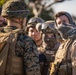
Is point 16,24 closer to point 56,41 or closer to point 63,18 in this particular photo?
point 56,41

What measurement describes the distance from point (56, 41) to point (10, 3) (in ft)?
6.58

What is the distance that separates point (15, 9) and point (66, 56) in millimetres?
1205

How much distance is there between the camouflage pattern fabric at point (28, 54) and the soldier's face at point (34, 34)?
2.61 meters

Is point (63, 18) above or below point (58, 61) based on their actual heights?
above

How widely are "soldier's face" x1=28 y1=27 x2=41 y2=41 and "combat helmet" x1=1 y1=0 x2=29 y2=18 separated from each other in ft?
8.05

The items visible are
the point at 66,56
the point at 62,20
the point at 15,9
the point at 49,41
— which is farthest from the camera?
the point at 62,20

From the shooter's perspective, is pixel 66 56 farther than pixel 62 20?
No

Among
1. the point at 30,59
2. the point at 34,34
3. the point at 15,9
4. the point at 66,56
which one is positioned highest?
the point at 15,9

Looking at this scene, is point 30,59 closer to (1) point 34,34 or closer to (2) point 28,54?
(2) point 28,54

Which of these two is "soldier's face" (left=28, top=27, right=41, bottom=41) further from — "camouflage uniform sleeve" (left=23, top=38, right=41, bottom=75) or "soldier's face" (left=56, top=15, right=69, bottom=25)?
"camouflage uniform sleeve" (left=23, top=38, right=41, bottom=75)

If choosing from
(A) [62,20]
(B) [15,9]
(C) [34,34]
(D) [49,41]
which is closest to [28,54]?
(B) [15,9]

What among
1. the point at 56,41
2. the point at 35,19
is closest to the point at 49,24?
the point at 56,41

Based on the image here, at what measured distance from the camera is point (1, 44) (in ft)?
19.1

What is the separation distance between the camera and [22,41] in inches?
227
